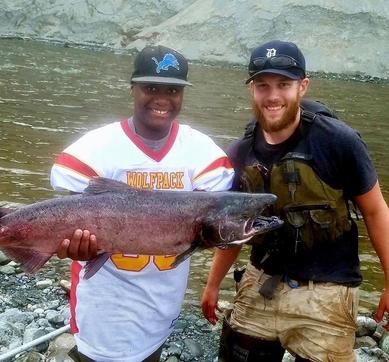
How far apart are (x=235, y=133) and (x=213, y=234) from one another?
13.0 m

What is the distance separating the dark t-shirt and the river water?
2.91 meters

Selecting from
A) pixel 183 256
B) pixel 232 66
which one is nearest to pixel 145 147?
pixel 183 256

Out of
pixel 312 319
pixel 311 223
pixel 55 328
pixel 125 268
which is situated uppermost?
pixel 311 223

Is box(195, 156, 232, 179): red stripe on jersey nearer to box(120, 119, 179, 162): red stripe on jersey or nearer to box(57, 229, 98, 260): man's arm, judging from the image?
box(120, 119, 179, 162): red stripe on jersey

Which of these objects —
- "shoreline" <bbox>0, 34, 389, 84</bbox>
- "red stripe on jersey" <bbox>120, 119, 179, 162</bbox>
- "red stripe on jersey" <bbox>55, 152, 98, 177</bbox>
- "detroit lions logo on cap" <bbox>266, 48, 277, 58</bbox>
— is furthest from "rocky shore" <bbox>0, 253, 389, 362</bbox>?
"shoreline" <bbox>0, 34, 389, 84</bbox>

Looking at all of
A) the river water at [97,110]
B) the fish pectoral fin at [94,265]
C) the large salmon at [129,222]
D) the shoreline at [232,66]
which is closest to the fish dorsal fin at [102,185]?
the large salmon at [129,222]

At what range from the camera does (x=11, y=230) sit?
3.84 metres

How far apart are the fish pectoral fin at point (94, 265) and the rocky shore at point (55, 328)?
1878 millimetres

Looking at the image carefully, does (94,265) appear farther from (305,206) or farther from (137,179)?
(305,206)

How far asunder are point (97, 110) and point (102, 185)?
1529cm

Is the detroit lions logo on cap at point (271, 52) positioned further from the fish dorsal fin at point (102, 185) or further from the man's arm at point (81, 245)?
the man's arm at point (81, 245)

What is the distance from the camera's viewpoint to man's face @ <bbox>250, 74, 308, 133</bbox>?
440 centimetres

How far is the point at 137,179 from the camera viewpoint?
4.07 m

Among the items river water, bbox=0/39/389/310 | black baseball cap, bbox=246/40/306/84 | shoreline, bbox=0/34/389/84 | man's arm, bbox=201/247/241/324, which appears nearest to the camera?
black baseball cap, bbox=246/40/306/84
